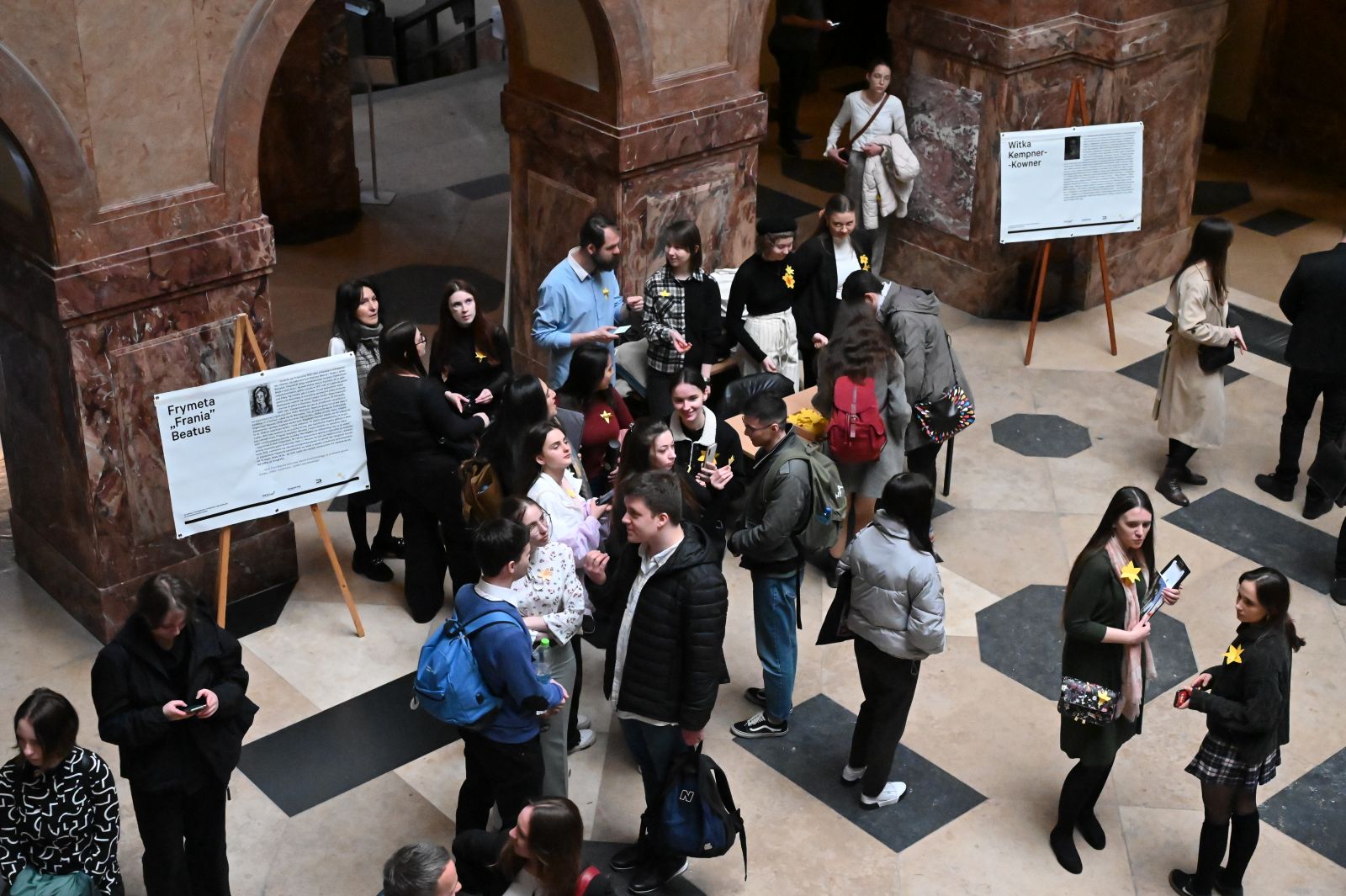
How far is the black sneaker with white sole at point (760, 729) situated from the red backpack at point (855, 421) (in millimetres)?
1304

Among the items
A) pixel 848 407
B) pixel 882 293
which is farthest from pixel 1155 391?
pixel 848 407

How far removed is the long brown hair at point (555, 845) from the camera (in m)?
4.41

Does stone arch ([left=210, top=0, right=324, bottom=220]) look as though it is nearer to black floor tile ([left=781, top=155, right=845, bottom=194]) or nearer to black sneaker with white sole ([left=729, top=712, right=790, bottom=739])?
black sneaker with white sole ([left=729, top=712, right=790, bottom=739])

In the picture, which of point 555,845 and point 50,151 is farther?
point 50,151

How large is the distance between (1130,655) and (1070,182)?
16.4 ft

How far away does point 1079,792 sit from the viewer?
606 cm

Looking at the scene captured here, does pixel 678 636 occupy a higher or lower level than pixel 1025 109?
lower

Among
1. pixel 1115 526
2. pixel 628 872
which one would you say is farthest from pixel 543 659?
pixel 1115 526

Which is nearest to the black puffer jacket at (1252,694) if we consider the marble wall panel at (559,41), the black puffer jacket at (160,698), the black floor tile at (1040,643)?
the black floor tile at (1040,643)

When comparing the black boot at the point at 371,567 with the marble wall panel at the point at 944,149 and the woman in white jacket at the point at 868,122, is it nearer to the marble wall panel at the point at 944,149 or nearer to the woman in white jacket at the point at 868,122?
the woman in white jacket at the point at 868,122

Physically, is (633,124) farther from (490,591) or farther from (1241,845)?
(1241,845)

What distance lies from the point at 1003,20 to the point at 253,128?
5210 mm

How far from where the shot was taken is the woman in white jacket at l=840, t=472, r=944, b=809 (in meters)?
5.77

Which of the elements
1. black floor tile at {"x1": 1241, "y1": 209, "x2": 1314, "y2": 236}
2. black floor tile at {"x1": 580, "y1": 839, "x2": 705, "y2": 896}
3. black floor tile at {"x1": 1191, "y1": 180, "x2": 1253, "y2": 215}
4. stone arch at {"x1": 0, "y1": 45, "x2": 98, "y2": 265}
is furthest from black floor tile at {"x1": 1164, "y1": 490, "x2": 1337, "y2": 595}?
stone arch at {"x1": 0, "y1": 45, "x2": 98, "y2": 265}
